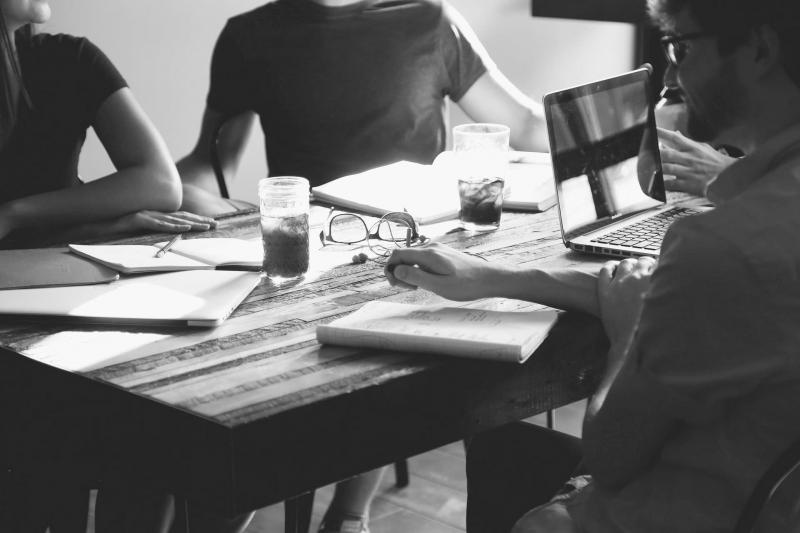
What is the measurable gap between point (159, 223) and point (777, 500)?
1177 millimetres

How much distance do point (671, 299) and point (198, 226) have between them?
108 centimetres

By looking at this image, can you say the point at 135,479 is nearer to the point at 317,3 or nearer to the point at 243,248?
the point at 243,248

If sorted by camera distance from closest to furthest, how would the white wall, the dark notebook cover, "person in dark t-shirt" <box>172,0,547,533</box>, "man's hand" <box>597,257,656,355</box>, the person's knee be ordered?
the person's knee < "man's hand" <box>597,257,656,355</box> < the dark notebook cover < "person in dark t-shirt" <box>172,0,547,533</box> < the white wall

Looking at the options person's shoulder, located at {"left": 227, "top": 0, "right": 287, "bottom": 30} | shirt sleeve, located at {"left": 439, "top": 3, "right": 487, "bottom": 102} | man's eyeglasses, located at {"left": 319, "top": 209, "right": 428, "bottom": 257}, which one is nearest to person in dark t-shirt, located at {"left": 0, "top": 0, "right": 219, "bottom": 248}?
man's eyeglasses, located at {"left": 319, "top": 209, "right": 428, "bottom": 257}

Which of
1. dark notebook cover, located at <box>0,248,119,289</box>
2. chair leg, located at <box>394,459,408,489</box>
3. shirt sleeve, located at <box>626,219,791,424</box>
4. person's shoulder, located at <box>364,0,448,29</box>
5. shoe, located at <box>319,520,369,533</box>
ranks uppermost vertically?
person's shoulder, located at <box>364,0,448,29</box>

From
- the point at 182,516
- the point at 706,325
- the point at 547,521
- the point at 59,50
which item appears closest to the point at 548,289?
the point at 547,521

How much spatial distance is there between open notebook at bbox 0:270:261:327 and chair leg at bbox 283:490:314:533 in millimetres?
398

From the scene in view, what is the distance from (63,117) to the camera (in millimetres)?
2172

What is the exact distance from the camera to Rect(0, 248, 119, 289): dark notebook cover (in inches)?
56.1

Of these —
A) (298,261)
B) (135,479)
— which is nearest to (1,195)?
(298,261)

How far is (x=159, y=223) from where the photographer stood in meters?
1.77

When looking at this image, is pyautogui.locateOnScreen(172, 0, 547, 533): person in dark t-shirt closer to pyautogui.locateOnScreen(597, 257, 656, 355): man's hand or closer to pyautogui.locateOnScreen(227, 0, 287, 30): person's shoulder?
pyautogui.locateOnScreen(227, 0, 287, 30): person's shoulder

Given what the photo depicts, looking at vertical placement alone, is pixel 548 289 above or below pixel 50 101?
below

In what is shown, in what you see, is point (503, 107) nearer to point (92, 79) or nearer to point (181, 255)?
point (92, 79)
